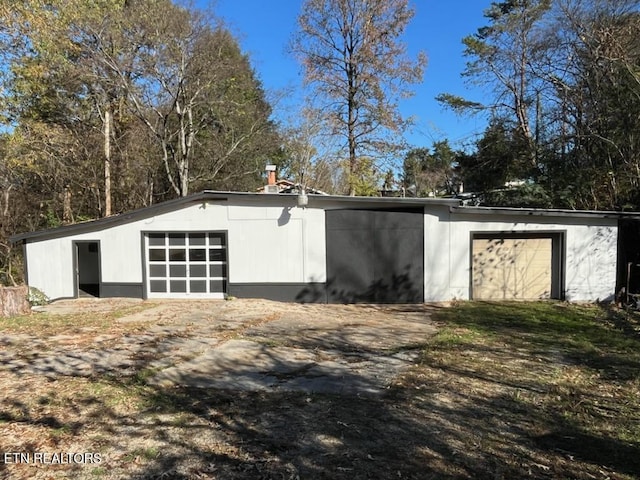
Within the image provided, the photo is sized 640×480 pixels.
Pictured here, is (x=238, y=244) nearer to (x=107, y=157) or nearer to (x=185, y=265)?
(x=185, y=265)

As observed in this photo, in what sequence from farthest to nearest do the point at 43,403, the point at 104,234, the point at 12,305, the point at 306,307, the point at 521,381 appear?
the point at 104,234
the point at 306,307
the point at 12,305
the point at 521,381
the point at 43,403

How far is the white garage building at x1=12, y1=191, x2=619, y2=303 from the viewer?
12109 millimetres

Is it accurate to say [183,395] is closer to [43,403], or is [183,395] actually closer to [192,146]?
[43,403]

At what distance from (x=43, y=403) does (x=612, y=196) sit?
57.3 feet

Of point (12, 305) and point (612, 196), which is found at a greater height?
point (612, 196)

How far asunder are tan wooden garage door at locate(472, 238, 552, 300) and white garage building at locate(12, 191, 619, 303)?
3cm

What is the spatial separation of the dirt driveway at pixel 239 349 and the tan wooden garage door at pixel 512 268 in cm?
301

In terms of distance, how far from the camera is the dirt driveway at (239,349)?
5.33m

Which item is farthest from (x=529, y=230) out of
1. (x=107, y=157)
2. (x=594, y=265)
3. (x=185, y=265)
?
(x=107, y=157)

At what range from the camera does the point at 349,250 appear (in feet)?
40.1

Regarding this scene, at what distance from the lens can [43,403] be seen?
14.3 ft

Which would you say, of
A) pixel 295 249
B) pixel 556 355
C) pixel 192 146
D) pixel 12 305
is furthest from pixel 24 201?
pixel 556 355

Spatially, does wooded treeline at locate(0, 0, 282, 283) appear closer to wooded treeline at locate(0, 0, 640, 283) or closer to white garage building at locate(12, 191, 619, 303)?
wooded treeline at locate(0, 0, 640, 283)

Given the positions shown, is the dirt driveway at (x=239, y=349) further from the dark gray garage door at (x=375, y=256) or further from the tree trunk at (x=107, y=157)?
the tree trunk at (x=107, y=157)
